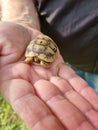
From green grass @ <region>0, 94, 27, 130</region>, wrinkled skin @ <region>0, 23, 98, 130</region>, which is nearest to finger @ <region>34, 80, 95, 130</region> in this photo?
wrinkled skin @ <region>0, 23, 98, 130</region>

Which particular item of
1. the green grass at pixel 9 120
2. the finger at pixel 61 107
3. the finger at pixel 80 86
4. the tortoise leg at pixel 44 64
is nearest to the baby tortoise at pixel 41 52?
the tortoise leg at pixel 44 64

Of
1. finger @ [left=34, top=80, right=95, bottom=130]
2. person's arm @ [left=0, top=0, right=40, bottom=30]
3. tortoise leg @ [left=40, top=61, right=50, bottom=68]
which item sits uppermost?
person's arm @ [left=0, top=0, right=40, bottom=30]

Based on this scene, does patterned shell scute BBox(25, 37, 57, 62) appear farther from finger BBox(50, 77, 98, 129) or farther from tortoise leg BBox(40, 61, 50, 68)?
finger BBox(50, 77, 98, 129)

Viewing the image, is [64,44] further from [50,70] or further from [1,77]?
[1,77]

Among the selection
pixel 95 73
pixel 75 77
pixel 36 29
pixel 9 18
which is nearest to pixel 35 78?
pixel 75 77

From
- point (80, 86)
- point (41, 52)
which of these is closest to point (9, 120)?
point (41, 52)
